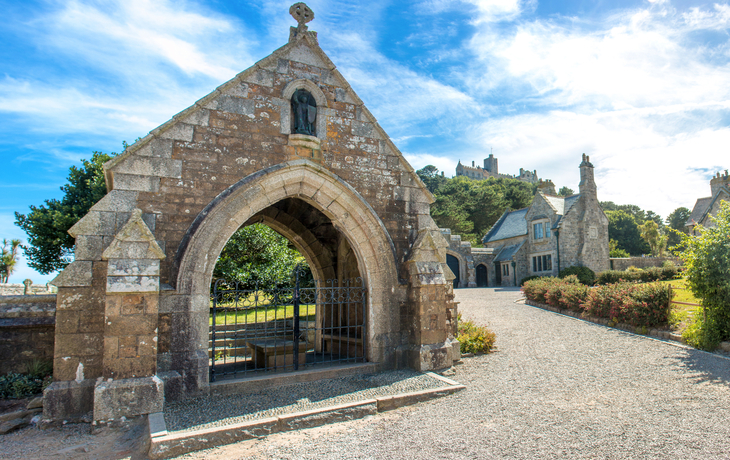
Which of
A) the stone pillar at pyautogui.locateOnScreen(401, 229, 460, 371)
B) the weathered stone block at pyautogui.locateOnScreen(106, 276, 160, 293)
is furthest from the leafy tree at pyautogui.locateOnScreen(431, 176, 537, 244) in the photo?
the weathered stone block at pyautogui.locateOnScreen(106, 276, 160, 293)

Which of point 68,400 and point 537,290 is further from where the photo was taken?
point 537,290

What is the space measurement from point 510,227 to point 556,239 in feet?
20.4

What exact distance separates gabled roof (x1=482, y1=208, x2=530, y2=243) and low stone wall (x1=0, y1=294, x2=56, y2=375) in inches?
1148

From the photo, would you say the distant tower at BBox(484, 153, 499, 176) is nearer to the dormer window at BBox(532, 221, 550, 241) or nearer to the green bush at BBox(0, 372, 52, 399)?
the dormer window at BBox(532, 221, 550, 241)

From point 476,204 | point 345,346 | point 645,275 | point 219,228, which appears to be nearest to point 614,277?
point 645,275

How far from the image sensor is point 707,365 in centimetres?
718

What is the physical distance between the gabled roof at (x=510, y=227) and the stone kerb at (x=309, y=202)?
1022 inches

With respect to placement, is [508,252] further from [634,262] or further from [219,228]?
[219,228]

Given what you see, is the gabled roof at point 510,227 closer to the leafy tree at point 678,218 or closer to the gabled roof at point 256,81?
the gabled roof at point 256,81

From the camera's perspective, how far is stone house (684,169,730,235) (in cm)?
2998

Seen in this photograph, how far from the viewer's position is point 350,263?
9.28 meters

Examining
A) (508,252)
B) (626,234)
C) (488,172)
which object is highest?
(488,172)

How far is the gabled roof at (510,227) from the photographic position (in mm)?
31719

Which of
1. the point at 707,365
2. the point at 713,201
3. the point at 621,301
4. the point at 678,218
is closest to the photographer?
the point at 707,365
